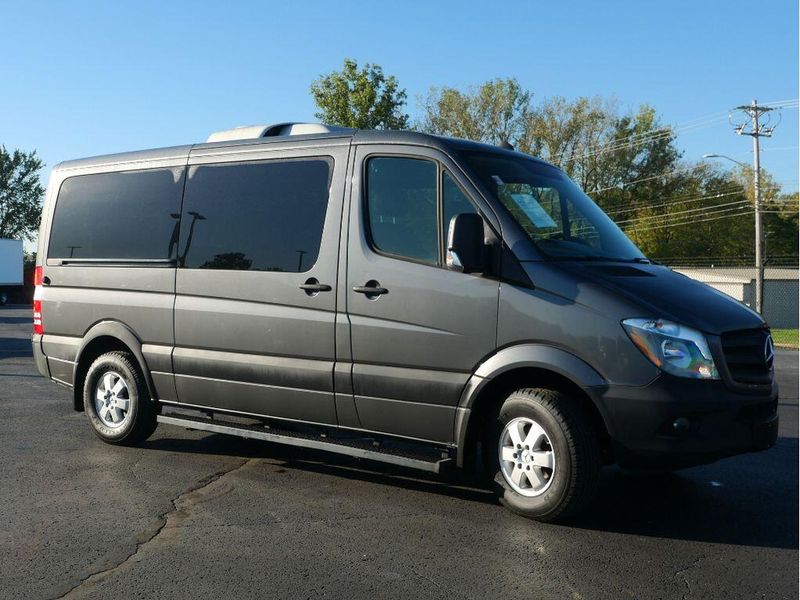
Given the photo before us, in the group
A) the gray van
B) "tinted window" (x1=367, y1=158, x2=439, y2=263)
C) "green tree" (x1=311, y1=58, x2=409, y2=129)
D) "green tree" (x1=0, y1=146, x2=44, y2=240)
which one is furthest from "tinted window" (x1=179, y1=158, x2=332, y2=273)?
"green tree" (x1=0, y1=146, x2=44, y2=240)

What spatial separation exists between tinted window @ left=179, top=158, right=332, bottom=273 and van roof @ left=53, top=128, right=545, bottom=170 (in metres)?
0.19

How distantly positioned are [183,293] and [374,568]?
3223mm

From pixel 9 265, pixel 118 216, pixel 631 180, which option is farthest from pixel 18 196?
pixel 118 216

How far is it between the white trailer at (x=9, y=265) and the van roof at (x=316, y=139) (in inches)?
1845

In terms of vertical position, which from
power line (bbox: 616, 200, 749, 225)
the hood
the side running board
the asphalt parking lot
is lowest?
the asphalt parking lot

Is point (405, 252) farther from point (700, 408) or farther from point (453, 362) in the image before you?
point (700, 408)

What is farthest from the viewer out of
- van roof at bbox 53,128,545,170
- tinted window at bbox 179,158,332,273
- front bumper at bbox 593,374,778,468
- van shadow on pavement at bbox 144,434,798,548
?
tinted window at bbox 179,158,332,273

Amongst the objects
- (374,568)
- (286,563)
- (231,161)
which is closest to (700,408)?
(374,568)

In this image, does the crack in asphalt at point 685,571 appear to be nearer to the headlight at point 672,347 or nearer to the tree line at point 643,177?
the headlight at point 672,347

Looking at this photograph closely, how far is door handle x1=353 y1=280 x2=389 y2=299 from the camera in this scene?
5.93 metres

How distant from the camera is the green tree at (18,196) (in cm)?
7606

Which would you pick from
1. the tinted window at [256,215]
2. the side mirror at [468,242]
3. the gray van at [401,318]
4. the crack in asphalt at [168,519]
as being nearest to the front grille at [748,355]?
the gray van at [401,318]

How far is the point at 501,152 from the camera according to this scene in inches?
250

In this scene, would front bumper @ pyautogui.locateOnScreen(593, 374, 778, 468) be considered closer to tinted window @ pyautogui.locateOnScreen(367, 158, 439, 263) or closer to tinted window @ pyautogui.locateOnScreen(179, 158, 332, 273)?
tinted window @ pyautogui.locateOnScreen(367, 158, 439, 263)
